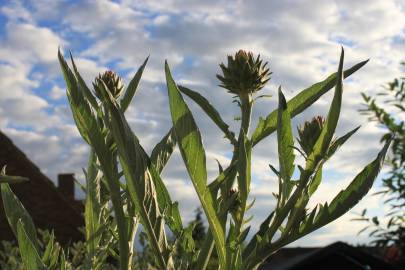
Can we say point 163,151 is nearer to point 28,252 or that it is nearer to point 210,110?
point 210,110

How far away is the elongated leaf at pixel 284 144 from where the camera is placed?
1029 millimetres

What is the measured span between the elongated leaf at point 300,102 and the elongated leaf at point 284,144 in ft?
0.29

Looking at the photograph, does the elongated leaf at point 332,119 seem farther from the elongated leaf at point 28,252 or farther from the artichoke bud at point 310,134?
the elongated leaf at point 28,252

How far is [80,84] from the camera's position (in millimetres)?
1011

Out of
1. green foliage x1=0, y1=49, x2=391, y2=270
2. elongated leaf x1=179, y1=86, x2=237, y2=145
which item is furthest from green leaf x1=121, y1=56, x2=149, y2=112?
elongated leaf x1=179, y1=86, x2=237, y2=145

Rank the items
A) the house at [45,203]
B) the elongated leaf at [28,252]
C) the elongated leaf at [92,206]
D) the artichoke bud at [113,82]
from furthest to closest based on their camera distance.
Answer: the house at [45,203]
the artichoke bud at [113,82]
the elongated leaf at [92,206]
the elongated leaf at [28,252]

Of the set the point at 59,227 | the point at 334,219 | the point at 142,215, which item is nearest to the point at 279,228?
the point at 334,219

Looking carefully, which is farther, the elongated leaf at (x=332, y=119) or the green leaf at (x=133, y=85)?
the green leaf at (x=133, y=85)

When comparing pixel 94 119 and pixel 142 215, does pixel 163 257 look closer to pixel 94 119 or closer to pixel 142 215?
pixel 142 215

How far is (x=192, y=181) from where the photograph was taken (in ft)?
3.16

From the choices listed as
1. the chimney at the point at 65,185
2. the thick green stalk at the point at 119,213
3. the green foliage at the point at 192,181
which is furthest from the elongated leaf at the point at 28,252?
the chimney at the point at 65,185

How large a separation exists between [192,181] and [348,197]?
227mm

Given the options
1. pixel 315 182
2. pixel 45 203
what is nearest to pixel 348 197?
pixel 315 182

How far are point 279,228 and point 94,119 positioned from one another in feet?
1.06
